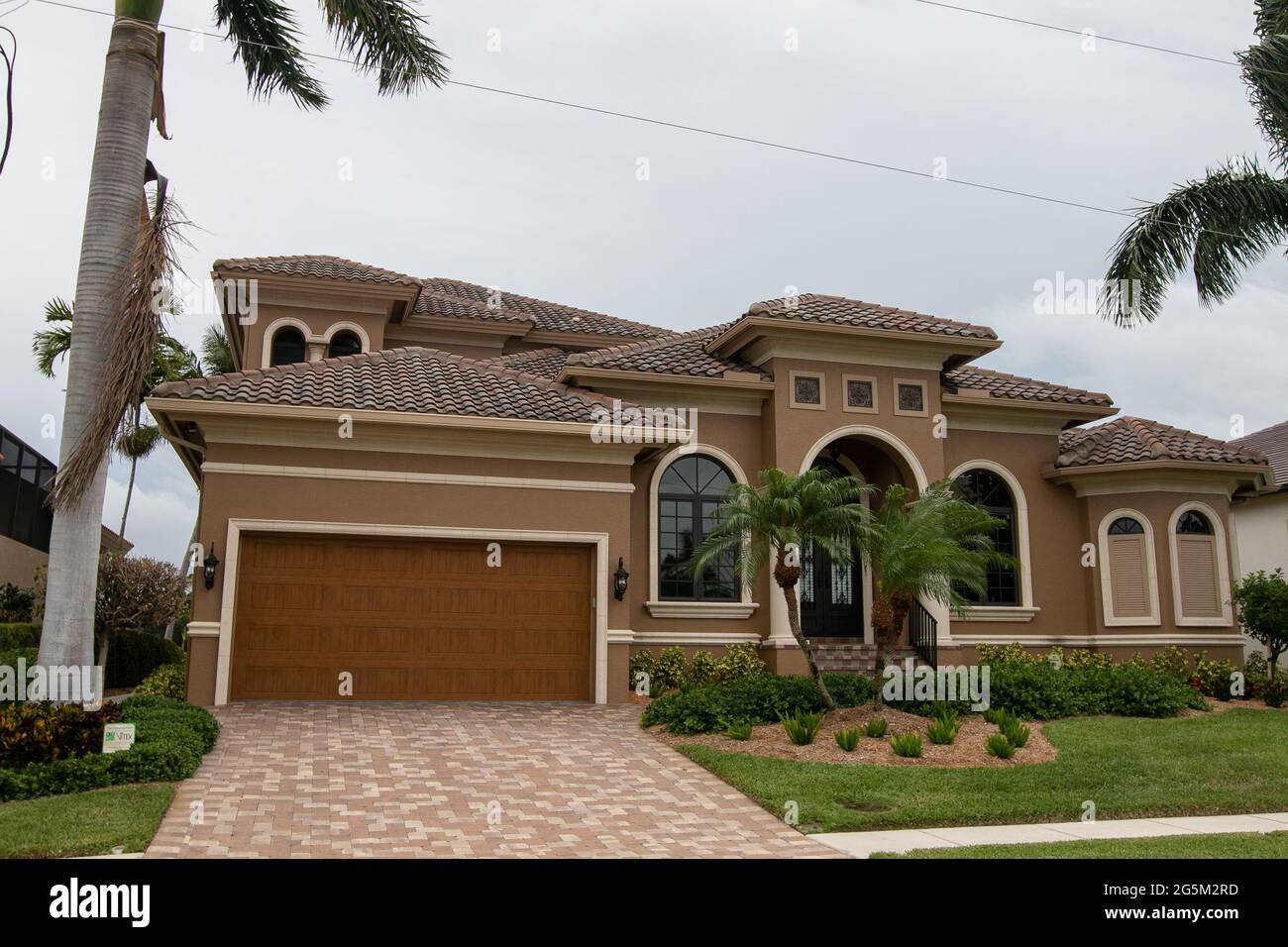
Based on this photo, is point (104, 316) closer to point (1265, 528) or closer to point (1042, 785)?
point (1042, 785)

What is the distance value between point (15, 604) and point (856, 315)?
60.0ft

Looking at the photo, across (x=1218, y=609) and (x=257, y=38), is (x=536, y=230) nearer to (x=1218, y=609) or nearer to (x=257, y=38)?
(x=257, y=38)

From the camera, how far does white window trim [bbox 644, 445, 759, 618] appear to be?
1761 centimetres

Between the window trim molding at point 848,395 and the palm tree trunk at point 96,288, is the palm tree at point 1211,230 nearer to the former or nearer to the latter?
the window trim molding at point 848,395

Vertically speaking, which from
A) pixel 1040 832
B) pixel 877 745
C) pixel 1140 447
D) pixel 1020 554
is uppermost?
pixel 1140 447

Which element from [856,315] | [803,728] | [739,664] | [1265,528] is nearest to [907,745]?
[803,728]

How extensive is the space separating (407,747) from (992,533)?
1298 centimetres

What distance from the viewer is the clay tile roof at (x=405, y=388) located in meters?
15.1

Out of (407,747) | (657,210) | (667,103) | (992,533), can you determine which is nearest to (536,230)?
(657,210)

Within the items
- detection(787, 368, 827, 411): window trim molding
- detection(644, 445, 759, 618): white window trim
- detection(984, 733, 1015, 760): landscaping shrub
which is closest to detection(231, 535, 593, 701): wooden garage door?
detection(644, 445, 759, 618): white window trim

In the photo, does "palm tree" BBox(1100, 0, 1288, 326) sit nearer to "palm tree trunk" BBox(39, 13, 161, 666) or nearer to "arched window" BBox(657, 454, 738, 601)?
"arched window" BBox(657, 454, 738, 601)

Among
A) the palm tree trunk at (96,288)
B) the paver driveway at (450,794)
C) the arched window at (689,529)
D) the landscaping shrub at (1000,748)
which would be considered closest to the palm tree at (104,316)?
the palm tree trunk at (96,288)

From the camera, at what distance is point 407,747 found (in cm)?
1170

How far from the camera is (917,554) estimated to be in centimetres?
1310
